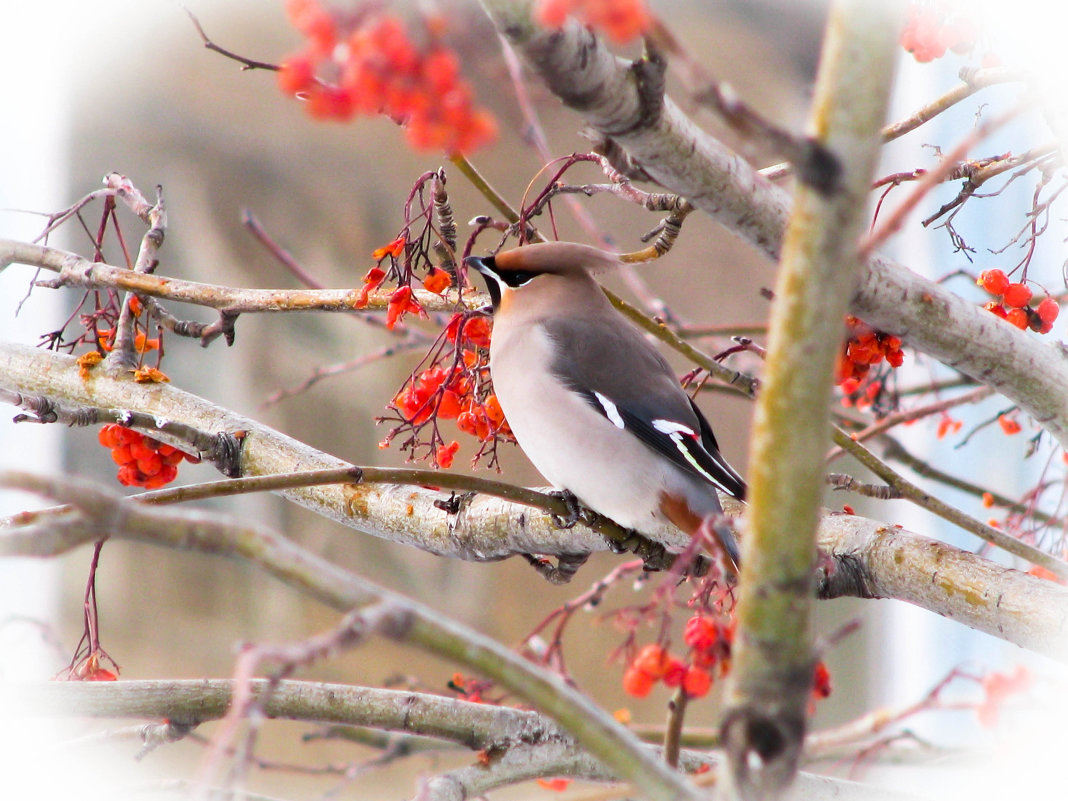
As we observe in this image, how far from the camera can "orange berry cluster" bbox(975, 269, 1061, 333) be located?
124 centimetres

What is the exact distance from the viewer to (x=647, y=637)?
13.1 feet

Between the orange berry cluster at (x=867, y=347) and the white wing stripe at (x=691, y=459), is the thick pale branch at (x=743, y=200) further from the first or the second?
the white wing stripe at (x=691, y=459)

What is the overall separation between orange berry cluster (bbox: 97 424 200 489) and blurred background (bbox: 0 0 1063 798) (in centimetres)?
147

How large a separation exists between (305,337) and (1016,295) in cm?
294

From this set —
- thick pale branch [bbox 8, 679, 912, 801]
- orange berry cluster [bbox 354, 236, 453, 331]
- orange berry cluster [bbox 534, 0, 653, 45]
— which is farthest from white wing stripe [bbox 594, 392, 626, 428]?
orange berry cluster [bbox 534, 0, 653, 45]

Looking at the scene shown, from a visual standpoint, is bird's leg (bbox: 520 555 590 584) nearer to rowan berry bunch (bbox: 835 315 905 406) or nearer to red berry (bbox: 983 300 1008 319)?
rowan berry bunch (bbox: 835 315 905 406)

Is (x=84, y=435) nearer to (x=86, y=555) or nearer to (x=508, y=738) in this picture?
(x=86, y=555)

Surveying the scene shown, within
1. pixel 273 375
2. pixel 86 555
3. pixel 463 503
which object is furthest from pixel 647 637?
pixel 463 503

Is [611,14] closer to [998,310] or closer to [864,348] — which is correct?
[864,348]

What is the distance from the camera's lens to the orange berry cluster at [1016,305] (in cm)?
124

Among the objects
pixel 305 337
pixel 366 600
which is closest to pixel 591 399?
pixel 366 600

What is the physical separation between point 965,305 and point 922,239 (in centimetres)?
257

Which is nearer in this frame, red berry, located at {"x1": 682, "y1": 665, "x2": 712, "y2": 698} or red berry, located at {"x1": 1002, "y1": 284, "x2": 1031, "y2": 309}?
red berry, located at {"x1": 682, "y1": 665, "x2": 712, "y2": 698}

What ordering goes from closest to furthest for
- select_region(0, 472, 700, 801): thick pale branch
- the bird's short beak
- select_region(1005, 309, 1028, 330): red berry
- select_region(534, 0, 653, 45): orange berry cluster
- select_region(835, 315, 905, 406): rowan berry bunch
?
select_region(534, 0, 653, 45): orange berry cluster
select_region(0, 472, 700, 801): thick pale branch
select_region(835, 315, 905, 406): rowan berry bunch
select_region(1005, 309, 1028, 330): red berry
the bird's short beak
